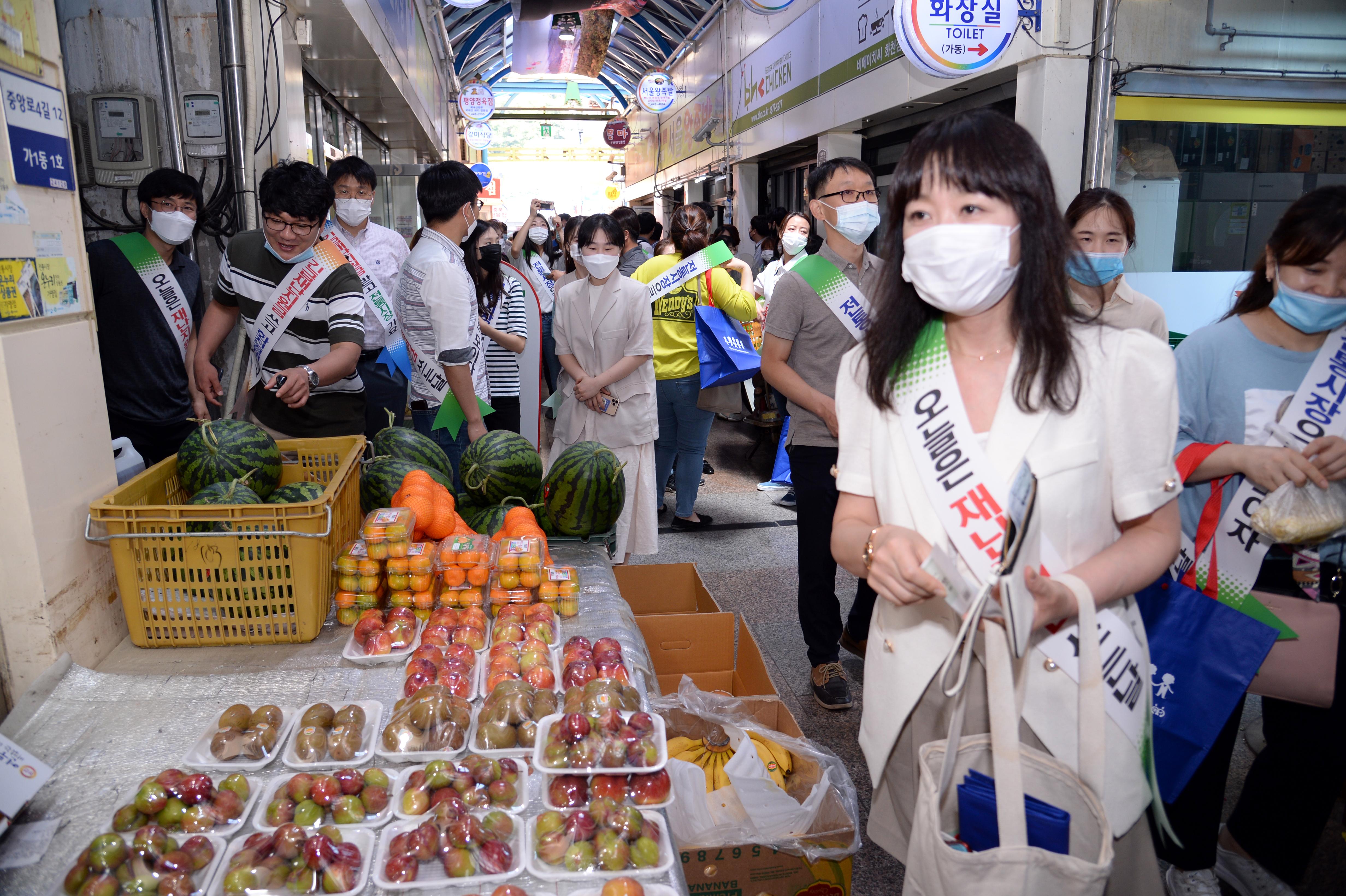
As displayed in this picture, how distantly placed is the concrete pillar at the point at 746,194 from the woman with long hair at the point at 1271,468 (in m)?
10.4

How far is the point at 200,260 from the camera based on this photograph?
4203 mm

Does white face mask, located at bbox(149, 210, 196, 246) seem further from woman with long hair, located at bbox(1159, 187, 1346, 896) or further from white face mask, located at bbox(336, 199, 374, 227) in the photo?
woman with long hair, located at bbox(1159, 187, 1346, 896)

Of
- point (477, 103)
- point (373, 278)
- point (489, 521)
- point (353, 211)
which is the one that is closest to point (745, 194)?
point (477, 103)

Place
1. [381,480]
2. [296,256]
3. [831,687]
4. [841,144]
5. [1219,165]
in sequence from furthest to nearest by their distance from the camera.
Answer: [841,144] < [1219,165] < [831,687] < [296,256] < [381,480]

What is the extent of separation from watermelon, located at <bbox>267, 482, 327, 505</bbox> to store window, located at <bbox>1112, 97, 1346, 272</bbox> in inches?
209

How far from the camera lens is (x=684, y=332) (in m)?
5.06

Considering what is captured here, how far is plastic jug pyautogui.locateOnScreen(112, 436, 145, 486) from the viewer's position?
2.15m

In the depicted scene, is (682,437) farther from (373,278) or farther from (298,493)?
(298,493)

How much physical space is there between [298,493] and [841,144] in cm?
760

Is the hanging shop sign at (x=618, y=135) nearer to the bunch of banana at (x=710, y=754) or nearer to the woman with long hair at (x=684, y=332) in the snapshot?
the woman with long hair at (x=684, y=332)

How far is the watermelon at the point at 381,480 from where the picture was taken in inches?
98.6

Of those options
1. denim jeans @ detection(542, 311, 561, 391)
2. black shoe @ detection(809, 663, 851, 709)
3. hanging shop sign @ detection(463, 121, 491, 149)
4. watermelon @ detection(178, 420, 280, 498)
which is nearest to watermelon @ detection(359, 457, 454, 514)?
watermelon @ detection(178, 420, 280, 498)

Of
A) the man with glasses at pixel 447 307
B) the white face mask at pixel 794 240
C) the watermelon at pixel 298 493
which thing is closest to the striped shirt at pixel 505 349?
the man with glasses at pixel 447 307

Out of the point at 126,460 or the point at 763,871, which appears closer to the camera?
the point at 763,871
